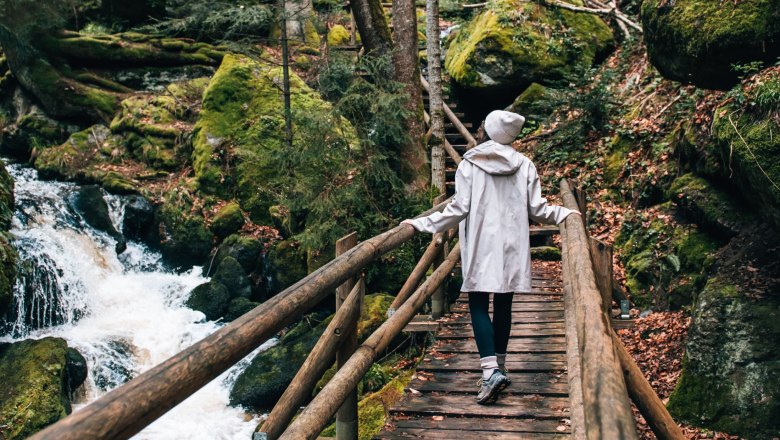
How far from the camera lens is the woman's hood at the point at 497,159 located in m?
4.35

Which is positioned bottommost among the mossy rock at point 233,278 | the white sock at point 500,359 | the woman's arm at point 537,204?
the mossy rock at point 233,278

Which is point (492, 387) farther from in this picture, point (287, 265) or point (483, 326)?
point (287, 265)

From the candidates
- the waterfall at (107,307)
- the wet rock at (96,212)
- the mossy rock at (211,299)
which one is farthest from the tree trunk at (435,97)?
the wet rock at (96,212)

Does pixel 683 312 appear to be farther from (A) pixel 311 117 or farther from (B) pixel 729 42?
(A) pixel 311 117

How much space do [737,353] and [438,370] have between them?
2.98m

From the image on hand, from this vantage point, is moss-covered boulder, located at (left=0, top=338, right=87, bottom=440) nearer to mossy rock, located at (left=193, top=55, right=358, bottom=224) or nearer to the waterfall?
the waterfall

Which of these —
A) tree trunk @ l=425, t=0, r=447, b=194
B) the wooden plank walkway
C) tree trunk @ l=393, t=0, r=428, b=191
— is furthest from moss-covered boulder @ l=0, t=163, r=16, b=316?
tree trunk @ l=425, t=0, r=447, b=194

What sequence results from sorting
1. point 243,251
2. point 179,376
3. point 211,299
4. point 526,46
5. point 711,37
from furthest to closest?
point 526,46, point 243,251, point 211,299, point 711,37, point 179,376

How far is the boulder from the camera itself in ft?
19.1

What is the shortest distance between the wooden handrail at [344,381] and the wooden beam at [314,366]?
2.3 inches

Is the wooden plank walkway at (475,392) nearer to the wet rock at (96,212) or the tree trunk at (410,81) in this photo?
the tree trunk at (410,81)

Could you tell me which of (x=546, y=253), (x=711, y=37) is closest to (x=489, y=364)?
(x=711, y=37)

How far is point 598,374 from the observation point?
2.16 meters

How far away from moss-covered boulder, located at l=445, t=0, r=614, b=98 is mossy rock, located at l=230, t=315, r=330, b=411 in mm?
7338
